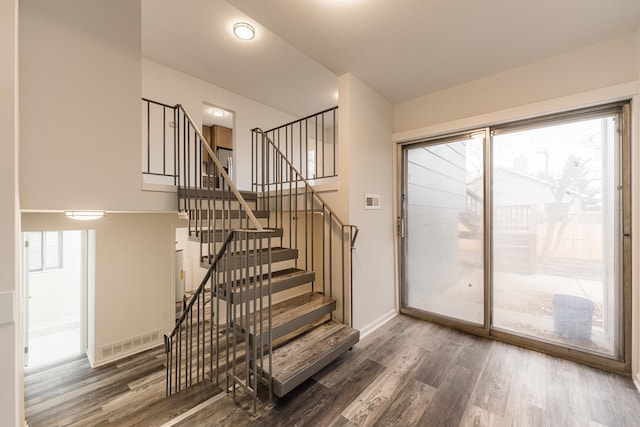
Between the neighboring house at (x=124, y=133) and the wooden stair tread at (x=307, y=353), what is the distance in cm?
44

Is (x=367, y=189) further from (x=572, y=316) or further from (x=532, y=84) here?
(x=572, y=316)

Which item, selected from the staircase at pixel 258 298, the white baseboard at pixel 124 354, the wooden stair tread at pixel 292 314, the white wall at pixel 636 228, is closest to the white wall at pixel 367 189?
the staircase at pixel 258 298

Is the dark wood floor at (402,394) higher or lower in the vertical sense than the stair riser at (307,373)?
lower

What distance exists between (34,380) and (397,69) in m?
5.77

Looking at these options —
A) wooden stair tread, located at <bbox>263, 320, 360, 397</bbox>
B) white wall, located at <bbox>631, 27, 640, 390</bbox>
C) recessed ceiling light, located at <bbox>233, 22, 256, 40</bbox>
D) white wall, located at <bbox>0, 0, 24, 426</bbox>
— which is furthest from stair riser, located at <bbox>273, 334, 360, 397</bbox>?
recessed ceiling light, located at <bbox>233, 22, 256, 40</bbox>

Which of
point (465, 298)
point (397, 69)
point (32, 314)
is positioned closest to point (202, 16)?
point (397, 69)

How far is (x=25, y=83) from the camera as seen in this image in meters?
1.84

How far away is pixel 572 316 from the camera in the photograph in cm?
265

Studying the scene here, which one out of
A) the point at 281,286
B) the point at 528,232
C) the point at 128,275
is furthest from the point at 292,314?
the point at 128,275

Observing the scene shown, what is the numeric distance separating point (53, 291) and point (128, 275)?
273 cm

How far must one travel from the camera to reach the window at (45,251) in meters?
4.89

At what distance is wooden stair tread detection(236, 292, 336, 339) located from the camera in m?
2.27

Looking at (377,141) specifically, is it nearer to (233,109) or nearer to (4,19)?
(233,109)

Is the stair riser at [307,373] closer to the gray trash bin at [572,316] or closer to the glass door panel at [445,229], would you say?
the glass door panel at [445,229]
